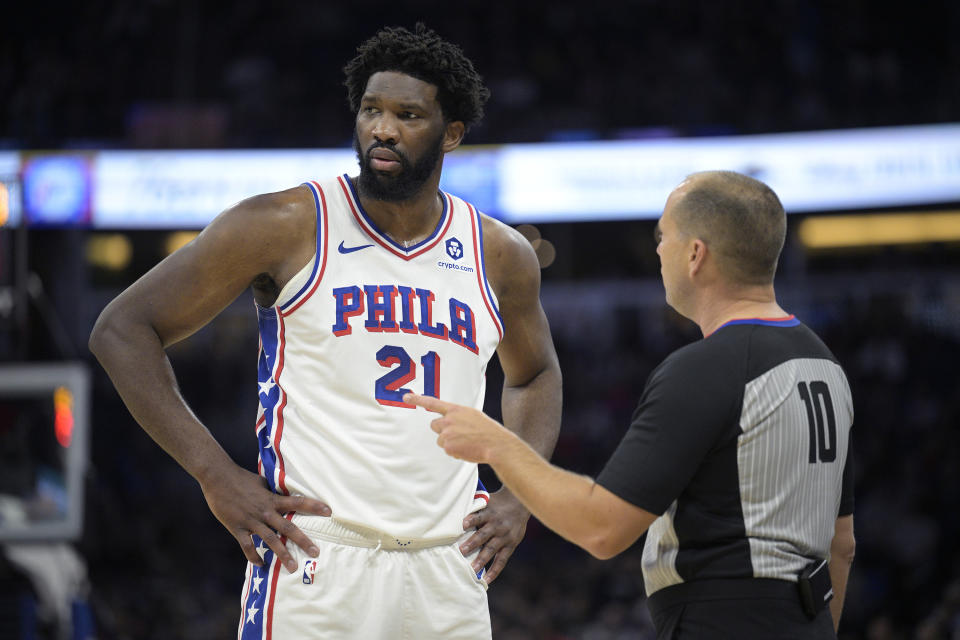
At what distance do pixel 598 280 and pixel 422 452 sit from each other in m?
14.1

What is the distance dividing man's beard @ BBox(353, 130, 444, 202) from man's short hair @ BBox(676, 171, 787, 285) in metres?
0.89

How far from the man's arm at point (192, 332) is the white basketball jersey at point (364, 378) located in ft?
0.37

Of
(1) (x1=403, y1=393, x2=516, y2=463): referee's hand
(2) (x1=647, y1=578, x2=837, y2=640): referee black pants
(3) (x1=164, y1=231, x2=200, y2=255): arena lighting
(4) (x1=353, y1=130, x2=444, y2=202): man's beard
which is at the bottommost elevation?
(2) (x1=647, y1=578, x2=837, y2=640): referee black pants

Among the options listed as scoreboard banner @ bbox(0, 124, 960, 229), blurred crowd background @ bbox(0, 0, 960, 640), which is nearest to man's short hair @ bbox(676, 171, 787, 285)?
blurred crowd background @ bbox(0, 0, 960, 640)

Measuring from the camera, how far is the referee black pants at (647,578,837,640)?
239cm

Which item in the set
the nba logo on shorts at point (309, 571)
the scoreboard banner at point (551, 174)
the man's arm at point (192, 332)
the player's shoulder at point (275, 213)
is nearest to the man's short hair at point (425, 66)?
the player's shoulder at point (275, 213)

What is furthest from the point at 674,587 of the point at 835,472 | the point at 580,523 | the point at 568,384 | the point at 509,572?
the point at 568,384

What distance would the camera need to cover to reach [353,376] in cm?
290

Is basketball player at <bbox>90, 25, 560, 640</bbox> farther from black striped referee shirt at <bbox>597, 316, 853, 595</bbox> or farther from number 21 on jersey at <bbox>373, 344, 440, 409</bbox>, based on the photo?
black striped referee shirt at <bbox>597, 316, 853, 595</bbox>

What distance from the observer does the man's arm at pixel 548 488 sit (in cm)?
238

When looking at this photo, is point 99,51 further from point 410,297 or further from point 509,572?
point 410,297

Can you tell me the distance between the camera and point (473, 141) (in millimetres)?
13656

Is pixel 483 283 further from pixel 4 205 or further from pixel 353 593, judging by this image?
pixel 4 205

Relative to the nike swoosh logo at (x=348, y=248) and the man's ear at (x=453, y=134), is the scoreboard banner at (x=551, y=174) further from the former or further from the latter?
the nike swoosh logo at (x=348, y=248)
